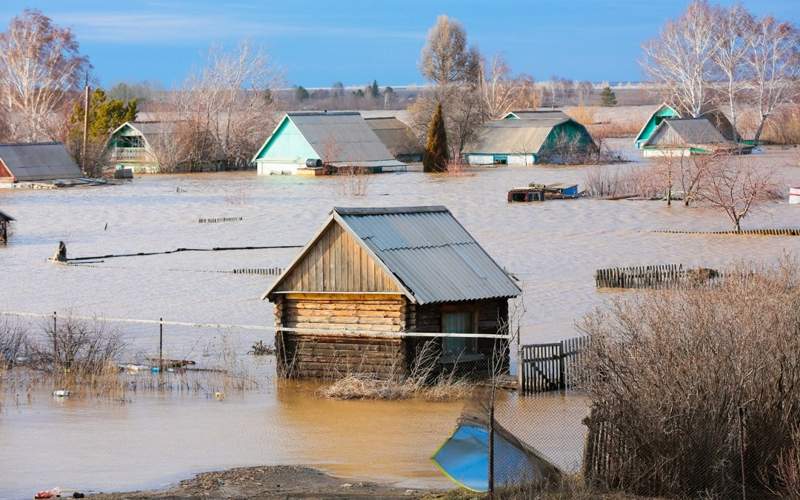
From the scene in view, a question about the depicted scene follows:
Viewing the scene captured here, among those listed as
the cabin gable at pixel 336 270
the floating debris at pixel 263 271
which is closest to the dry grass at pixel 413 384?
the cabin gable at pixel 336 270

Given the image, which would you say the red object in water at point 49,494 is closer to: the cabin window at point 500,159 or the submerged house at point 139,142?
the submerged house at point 139,142

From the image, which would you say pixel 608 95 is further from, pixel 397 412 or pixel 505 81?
pixel 397 412

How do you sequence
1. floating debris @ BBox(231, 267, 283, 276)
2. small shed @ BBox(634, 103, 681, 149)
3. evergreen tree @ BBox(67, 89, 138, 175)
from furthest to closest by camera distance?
small shed @ BBox(634, 103, 681, 149) < evergreen tree @ BBox(67, 89, 138, 175) < floating debris @ BBox(231, 267, 283, 276)

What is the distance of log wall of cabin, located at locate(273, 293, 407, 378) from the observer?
19203 millimetres

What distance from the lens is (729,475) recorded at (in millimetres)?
12250

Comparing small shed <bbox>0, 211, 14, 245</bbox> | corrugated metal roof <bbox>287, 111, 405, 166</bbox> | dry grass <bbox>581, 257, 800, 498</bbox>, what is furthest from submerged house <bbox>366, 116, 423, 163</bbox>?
dry grass <bbox>581, 257, 800, 498</bbox>

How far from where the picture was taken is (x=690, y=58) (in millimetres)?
Answer: 99688

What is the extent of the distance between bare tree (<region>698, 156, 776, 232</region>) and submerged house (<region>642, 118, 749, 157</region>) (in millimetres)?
27644

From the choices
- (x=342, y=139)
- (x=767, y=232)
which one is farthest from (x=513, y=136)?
(x=767, y=232)

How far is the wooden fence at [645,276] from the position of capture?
27188mm

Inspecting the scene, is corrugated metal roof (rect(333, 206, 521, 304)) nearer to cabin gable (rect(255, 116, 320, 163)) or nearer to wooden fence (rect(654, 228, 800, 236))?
wooden fence (rect(654, 228, 800, 236))

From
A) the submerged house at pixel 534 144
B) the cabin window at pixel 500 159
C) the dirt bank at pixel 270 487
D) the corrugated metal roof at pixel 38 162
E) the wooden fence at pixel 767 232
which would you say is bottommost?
the dirt bank at pixel 270 487

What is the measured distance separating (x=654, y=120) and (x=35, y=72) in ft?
131

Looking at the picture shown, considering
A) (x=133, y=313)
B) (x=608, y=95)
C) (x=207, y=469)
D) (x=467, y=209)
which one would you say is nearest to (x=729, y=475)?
(x=207, y=469)
